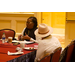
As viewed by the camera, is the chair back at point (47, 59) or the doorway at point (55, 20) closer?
the chair back at point (47, 59)

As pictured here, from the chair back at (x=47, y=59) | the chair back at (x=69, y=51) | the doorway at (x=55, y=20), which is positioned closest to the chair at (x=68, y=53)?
the chair back at (x=69, y=51)

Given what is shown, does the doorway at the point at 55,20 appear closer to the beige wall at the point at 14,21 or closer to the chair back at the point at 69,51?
the beige wall at the point at 14,21

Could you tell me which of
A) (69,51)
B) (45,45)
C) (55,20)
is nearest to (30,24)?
(45,45)

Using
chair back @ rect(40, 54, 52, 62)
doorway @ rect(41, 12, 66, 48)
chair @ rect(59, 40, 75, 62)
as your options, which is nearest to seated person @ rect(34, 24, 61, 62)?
chair @ rect(59, 40, 75, 62)

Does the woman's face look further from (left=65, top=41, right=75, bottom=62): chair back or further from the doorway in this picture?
the doorway

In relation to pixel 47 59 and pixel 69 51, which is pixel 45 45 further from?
pixel 47 59

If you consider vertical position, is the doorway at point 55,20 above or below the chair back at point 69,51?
below

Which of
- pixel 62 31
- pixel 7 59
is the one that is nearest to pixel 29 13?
pixel 62 31

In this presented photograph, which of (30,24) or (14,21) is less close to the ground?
(30,24)

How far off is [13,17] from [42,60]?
5300 millimetres

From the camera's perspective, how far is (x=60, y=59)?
1892 millimetres

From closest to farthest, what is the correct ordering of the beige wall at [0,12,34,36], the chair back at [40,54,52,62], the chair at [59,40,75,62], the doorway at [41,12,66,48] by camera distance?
the chair back at [40,54,52,62], the chair at [59,40,75,62], the beige wall at [0,12,34,36], the doorway at [41,12,66,48]
